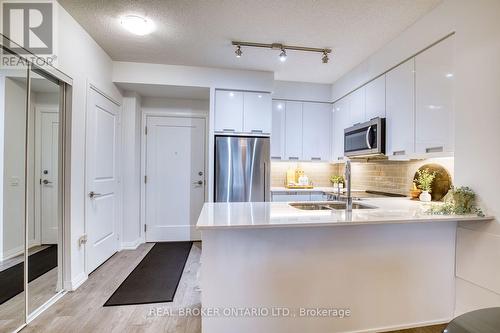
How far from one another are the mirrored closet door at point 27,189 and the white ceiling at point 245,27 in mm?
800

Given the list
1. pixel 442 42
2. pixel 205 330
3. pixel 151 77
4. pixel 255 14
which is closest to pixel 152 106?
pixel 151 77

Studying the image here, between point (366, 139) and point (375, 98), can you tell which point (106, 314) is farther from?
point (375, 98)

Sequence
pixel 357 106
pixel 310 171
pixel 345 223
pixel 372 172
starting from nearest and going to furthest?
pixel 345 223
pixel 357 106
pixel 372 172
pixel 310 171

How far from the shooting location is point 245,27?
7.86 ft

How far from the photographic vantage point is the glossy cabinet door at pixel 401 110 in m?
2.38

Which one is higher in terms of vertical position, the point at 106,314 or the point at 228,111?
the point at 228,111

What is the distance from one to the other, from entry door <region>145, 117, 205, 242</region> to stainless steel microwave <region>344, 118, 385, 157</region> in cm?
224

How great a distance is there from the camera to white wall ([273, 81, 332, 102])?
3891 millimetres

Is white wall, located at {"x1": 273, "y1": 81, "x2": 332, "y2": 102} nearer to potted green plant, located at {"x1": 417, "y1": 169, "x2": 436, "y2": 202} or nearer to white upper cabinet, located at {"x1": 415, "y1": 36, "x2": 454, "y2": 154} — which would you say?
white upper cabinet, located at {"x1": 415, "y1": 36, "x2": 454, "y2": 154}

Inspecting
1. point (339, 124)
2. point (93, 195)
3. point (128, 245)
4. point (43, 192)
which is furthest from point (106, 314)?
point (339, 124)

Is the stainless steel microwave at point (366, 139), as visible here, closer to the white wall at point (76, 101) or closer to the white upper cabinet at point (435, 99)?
the white upper cabinet at point (435, 99)

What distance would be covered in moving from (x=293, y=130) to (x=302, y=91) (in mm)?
646

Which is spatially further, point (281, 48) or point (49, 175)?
point (281, 48)

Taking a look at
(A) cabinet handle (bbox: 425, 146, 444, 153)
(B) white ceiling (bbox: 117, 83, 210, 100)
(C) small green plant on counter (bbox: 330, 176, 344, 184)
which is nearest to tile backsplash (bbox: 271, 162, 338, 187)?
(C) small green plant on counter (bbox: 330, 176, 344, 184)
